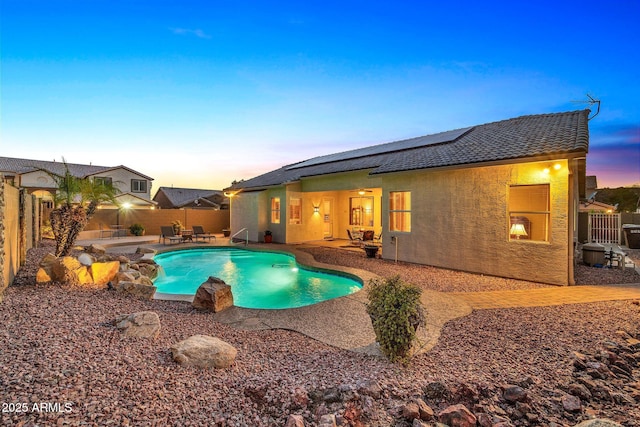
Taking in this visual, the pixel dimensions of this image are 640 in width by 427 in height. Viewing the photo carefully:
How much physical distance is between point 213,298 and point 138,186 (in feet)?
117

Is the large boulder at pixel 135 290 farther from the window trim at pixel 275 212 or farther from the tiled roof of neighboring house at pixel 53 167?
the tiled roof of neighboring house at pixel 53 167

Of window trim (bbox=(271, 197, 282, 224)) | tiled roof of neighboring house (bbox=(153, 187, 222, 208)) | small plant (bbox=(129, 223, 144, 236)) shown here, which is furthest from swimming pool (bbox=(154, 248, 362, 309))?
tiled roof of neighboring house (bbox=(153, 187, 222, 208))

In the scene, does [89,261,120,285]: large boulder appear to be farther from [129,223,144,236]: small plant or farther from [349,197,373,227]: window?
[129,223,144,236]: small plant

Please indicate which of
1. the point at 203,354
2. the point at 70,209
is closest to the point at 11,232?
the point at 70,209

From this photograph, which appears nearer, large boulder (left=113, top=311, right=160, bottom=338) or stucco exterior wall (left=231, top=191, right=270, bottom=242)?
large boulder (left=113, top=311, right=160, bottom=338)

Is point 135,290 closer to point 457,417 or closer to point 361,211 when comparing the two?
point 457,417

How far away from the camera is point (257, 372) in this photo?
10.8 feet

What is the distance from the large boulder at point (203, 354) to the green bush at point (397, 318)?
1731mm

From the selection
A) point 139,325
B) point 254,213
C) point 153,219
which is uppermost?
point 254,213

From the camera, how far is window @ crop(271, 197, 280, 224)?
55.9 feet

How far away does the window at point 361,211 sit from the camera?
Answer: 17.6 meters

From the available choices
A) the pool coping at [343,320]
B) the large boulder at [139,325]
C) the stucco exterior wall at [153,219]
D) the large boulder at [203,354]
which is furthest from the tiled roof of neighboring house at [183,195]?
the large boulder at [203,354]

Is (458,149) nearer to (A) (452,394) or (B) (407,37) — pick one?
(B) (407,37)

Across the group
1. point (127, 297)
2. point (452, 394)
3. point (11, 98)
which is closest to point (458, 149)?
point (452, 394)
